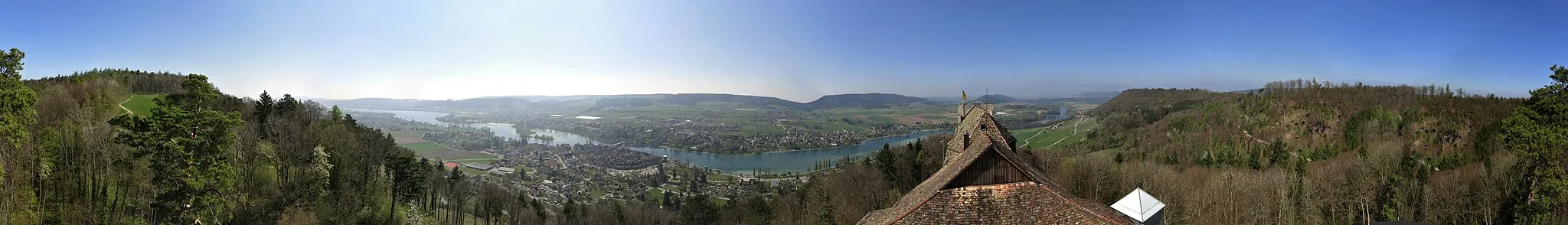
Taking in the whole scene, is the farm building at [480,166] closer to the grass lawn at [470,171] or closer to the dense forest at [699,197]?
the grass lawn at [470,171]

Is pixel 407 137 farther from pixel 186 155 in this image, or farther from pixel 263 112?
pixel 186 155

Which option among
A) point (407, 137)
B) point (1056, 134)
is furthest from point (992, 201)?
point (407, 137)

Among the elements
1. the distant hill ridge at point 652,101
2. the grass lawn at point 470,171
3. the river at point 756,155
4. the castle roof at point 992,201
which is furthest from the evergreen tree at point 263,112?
the distant hill ridge at point 652,101

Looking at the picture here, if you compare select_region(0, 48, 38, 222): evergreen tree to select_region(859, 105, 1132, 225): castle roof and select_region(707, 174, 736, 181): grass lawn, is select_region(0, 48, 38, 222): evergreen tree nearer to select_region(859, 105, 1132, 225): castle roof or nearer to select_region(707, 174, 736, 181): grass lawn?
select_region(859, 105, 1132, 225): castle roof

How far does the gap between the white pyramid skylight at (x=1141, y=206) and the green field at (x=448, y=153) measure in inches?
3115

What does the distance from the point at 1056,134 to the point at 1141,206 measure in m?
76.5

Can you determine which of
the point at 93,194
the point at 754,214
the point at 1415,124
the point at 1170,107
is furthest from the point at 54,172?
the point at 1170,107

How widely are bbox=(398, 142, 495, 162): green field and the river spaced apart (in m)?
15.9

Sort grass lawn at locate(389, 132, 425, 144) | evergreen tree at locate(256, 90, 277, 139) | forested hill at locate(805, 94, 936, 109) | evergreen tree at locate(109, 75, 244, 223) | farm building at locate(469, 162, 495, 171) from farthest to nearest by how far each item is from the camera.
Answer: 1. forested hill at locate(805, 94, 936, 109)
2. grass lawn at locate(389, 132, 425, 144)
3. farm building at locate(469, 162, 495, 171)
4. evergreen tree at locate(256, 90, 277, 139)
5. evergreen tree at locate(109, 75, 244, 223)

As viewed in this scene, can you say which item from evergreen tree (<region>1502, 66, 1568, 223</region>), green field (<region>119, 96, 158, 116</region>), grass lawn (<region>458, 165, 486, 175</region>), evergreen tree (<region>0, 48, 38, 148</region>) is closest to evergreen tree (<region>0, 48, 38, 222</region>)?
evergreen tree (<region>0, 48, 38, 148</region>)

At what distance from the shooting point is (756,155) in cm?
10294

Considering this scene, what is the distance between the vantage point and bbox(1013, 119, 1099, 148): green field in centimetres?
6825

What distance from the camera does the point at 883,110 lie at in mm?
160875

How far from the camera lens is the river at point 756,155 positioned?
9306 centimetres
